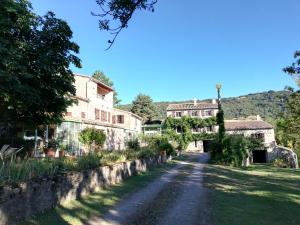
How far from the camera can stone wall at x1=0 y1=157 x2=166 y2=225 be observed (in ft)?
23.1

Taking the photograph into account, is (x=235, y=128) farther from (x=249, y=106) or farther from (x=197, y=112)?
(x=249, y=106)

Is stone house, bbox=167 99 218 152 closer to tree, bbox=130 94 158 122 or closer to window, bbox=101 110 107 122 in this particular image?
tree, bbox=130 94 158 122

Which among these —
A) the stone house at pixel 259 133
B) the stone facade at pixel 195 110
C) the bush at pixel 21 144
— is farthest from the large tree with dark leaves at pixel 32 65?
the stone facade at pixel 195 110

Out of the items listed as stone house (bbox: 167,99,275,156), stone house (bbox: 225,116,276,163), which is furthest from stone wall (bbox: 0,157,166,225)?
stone house (bbox: 167,99,275,156)

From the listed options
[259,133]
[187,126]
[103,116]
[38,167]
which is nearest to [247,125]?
[259,133]

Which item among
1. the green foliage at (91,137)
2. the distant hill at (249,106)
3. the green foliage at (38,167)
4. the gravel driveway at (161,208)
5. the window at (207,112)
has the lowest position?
the gravel driveway at (161,208)

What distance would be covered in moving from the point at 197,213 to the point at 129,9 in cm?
615

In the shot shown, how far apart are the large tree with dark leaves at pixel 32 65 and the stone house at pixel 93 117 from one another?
7647mm

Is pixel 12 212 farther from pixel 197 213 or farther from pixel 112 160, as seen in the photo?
pixel 112 160

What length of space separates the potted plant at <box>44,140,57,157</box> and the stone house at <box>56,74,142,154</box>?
263cm

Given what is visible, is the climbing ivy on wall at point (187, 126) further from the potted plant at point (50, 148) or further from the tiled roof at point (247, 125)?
the potted plant at point (50, 148)

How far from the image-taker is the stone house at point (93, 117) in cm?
2388

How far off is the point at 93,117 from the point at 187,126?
2829 centimetres


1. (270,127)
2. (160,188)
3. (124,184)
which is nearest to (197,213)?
(160,188)
